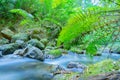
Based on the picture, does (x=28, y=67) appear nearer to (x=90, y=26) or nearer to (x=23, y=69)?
(x=23, y=69)

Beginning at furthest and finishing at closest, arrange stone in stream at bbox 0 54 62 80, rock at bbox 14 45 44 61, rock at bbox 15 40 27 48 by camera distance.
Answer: rock at bbox 15 40 27 48, rock at bbox 14 45 44 61, stone in stream at bbox 0 54 62 80

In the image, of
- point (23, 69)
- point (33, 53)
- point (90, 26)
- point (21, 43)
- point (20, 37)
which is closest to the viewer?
point (90, 26)

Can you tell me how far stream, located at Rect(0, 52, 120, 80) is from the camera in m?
5.78

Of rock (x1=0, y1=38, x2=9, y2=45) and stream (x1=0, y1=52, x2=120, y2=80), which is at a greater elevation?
rock (x1=0, y1=38, x2=9, y2=45)

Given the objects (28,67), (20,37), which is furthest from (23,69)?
(20,37)

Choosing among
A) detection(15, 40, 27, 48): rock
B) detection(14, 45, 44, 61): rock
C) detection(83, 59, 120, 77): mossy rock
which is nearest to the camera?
detection(83, 59, 120, 77): mossy rock

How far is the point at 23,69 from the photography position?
22.0 feet

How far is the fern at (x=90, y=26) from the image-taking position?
299 cm

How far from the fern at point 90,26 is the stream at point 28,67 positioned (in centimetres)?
235

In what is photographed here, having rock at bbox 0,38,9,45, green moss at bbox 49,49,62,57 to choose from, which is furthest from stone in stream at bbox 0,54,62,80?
rock at bbox 0,38,9,45

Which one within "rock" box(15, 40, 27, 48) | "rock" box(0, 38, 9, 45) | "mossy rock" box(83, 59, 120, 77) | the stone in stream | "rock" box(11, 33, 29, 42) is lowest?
the stone in stream

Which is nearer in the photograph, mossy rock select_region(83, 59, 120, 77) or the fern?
the fern

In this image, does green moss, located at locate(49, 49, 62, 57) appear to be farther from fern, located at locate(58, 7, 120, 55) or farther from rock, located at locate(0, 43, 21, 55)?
fern, located at locate(58, 7, 120, 55)

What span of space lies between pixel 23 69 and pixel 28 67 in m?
0.29
